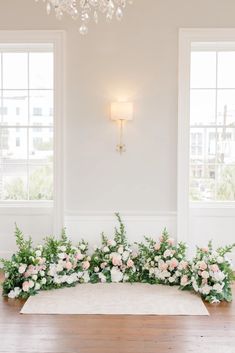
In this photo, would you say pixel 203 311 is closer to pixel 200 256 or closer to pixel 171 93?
pixel 200 256

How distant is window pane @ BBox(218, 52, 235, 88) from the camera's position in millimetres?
4969

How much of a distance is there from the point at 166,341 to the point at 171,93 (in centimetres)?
271

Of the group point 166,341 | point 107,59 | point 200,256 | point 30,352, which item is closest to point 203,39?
point 107,59

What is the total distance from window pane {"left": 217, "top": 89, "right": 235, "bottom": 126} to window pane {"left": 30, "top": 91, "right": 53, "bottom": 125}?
2.02 m

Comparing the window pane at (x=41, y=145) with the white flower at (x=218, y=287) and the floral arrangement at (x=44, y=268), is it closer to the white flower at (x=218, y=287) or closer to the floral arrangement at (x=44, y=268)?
the floral arrangement at (x=44, y=268)

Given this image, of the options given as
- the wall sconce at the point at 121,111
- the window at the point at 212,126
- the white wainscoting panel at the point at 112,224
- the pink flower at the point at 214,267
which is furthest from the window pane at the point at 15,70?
the pink flower at the point at 214,267

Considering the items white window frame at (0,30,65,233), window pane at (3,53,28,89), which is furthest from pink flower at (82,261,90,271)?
window pane at (3,53,28,89)

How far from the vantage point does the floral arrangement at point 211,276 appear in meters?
3.90

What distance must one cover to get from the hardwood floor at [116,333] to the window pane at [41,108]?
2313 millimetres

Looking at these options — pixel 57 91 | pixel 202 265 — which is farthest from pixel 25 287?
pixel 57 91

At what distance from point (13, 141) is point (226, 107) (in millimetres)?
2581

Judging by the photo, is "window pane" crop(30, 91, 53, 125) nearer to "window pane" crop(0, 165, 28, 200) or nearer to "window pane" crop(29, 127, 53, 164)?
"window pane" crop(29, 127, 53, 164)

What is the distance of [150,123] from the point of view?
4.77 m

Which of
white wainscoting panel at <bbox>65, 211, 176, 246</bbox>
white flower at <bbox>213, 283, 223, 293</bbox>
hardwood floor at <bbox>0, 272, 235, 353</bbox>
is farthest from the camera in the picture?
white wainscoting panel at <bbox>65, 211, 176, 246</bbox>
